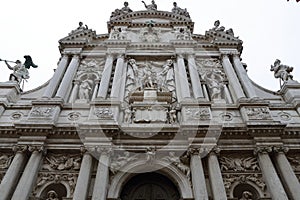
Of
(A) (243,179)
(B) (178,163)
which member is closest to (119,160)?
(B) (178,163)

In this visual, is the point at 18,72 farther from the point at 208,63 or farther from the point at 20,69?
the point at 208,63

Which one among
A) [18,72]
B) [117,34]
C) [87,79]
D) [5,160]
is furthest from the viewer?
[117,34]

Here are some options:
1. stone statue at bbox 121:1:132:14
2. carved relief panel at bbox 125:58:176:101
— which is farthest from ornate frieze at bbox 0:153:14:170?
stone statue at bbox 121:1:132:14

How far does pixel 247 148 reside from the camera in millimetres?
9047

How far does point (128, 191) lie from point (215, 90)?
5137mm

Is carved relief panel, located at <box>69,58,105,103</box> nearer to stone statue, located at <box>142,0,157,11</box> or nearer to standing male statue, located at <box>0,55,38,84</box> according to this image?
standing male statue, located at <box>0,55,38,84</box>

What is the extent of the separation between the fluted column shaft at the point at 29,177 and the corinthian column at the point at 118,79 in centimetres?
332

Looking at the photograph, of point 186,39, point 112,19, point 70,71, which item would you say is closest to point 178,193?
point 70,71

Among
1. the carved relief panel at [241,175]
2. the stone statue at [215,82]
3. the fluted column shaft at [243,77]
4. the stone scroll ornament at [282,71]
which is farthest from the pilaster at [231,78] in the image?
the carved relief panel at [241,175]

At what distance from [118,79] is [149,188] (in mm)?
4489

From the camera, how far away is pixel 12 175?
26.8 feet

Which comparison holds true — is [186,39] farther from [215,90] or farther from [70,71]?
[70,71]

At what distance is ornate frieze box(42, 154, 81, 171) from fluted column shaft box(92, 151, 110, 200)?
92 cm

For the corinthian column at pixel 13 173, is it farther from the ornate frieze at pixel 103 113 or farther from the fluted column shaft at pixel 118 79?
the fluted column shaft at pixel 118 79
